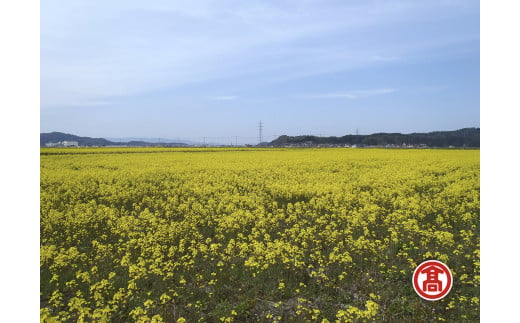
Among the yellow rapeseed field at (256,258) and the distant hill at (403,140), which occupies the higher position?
the distant hill at (403,140)

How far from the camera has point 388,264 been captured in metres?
6.24

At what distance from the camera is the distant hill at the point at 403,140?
759cm

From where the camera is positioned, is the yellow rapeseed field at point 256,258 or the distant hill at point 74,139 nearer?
the yellow rapeseed field at point 256,258

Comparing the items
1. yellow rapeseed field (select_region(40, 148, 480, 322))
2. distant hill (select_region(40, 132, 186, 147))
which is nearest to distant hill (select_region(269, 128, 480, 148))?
yellow rapeseed field (select_region(40, 148, 480, 322))

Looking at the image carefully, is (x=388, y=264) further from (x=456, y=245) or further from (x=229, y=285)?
(x=229, y=285)

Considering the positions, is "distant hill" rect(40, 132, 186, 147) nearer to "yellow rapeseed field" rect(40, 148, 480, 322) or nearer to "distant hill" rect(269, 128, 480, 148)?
"yellow rapeseed field" rect(40, 148, 480, 322)

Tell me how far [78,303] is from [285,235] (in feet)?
14.6

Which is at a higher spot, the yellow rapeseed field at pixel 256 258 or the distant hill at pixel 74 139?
the distant hill at pixel 74 139

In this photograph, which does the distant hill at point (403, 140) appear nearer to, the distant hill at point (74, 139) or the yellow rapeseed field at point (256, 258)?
the yellow rapeseed field at point (256, 258)

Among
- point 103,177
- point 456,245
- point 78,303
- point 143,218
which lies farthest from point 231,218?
point 103,177

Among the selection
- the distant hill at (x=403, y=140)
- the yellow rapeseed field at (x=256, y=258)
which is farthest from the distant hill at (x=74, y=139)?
the distant hill at (x=403, y=140)

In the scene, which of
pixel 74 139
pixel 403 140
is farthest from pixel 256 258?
pixel 403 140

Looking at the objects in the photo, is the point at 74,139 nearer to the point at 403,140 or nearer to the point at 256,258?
the point at 256,258

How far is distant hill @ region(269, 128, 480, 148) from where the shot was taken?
7.59 m
